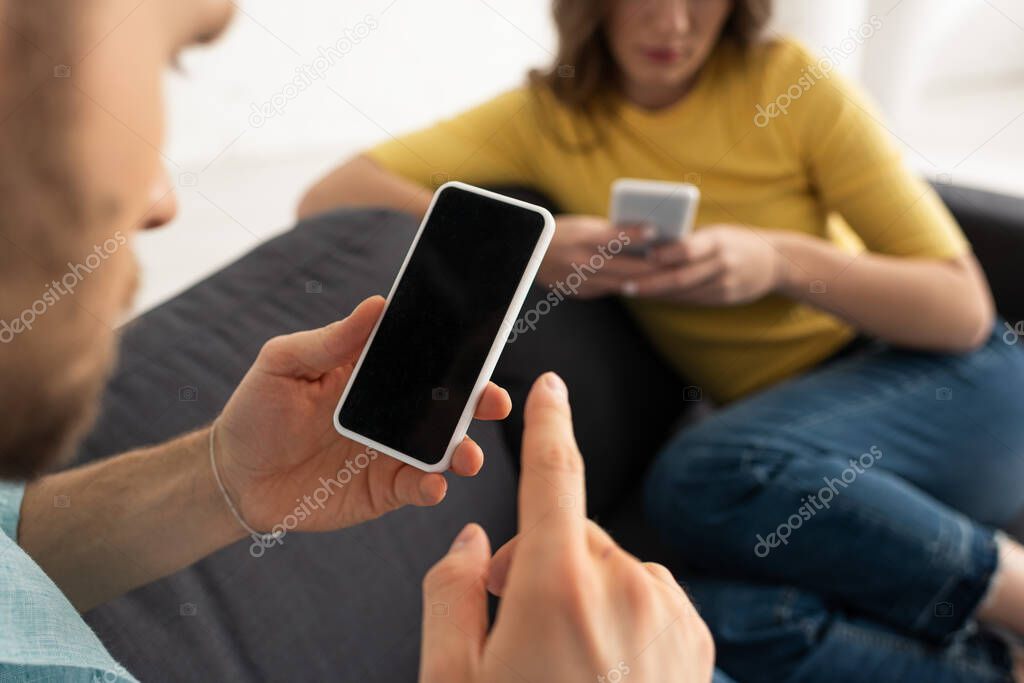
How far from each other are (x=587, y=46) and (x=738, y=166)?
21 centimetres

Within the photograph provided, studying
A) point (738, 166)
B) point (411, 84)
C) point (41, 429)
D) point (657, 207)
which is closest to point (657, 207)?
point (657, 207)

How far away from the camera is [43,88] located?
0.20 m

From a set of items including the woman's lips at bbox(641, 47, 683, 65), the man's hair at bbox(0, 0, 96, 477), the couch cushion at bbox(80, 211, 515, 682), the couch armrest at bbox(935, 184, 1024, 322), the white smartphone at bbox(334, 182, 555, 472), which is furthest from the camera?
the couch armrest at bbox(935, 184, 1024, 322)

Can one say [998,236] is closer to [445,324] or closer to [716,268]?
[716,268]

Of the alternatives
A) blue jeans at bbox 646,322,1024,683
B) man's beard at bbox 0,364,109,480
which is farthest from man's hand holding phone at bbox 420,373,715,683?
blue jeans at bbox 646,322,1024,683

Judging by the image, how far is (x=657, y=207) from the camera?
2.14ft

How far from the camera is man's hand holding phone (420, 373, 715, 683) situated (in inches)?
10.5

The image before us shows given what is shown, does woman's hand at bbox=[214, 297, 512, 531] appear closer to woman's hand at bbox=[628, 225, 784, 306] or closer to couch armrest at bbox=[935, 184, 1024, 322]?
woman's hand at bbox=[628, 225, 784, 306]

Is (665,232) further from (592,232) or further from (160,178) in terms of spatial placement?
(160,178)

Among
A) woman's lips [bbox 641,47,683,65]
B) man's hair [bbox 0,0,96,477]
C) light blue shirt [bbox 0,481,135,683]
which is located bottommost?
light blue shirt [bbox 0,481,135,683]

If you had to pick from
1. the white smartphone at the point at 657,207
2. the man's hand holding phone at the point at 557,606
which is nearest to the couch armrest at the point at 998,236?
the white smartphone at the point at 657,207

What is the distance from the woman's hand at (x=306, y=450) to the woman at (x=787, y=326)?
0.37m

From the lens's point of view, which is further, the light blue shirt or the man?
the light blue shirt

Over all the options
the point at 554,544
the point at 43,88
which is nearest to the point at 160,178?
the point at 43,88
